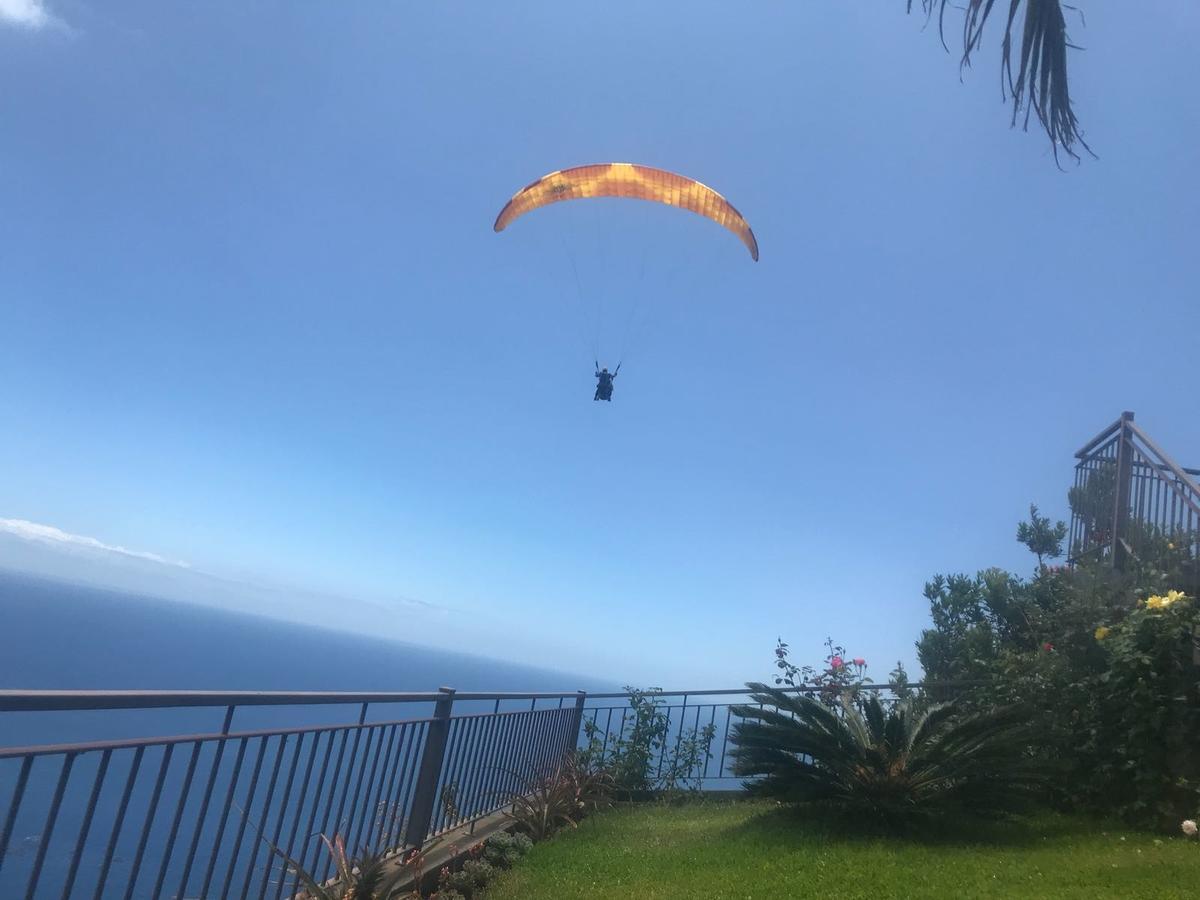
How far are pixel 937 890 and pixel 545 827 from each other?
3.49 metres

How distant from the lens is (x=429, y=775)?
19.0 ft

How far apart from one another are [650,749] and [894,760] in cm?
387

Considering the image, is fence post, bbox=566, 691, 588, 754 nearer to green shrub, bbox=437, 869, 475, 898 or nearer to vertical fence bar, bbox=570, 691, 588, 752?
vertical fence bar, bbox=570, 691, 588, 752

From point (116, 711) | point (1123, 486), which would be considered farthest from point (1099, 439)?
point (116, 711)

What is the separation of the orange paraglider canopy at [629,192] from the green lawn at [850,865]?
724 cm

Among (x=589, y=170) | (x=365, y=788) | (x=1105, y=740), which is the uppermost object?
(x=589, y=170)

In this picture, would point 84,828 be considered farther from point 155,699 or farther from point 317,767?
point 317,767

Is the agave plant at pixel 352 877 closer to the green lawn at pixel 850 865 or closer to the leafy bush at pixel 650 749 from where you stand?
the green lawn at pixel 850 865

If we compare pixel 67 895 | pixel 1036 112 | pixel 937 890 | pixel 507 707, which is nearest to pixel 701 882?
pixel 937 890

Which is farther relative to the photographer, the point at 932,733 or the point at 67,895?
the point at 932,733

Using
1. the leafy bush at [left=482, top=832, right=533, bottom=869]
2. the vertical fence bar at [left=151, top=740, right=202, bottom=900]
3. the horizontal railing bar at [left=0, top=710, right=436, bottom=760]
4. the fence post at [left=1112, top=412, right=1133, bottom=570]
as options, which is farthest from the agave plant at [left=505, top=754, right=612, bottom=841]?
the fence post at [left=1112, top=412, right=1133, bottom=570]

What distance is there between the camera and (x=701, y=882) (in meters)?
5.32

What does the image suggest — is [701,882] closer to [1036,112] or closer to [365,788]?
[365,788]

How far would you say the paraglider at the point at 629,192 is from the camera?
10891 mm
